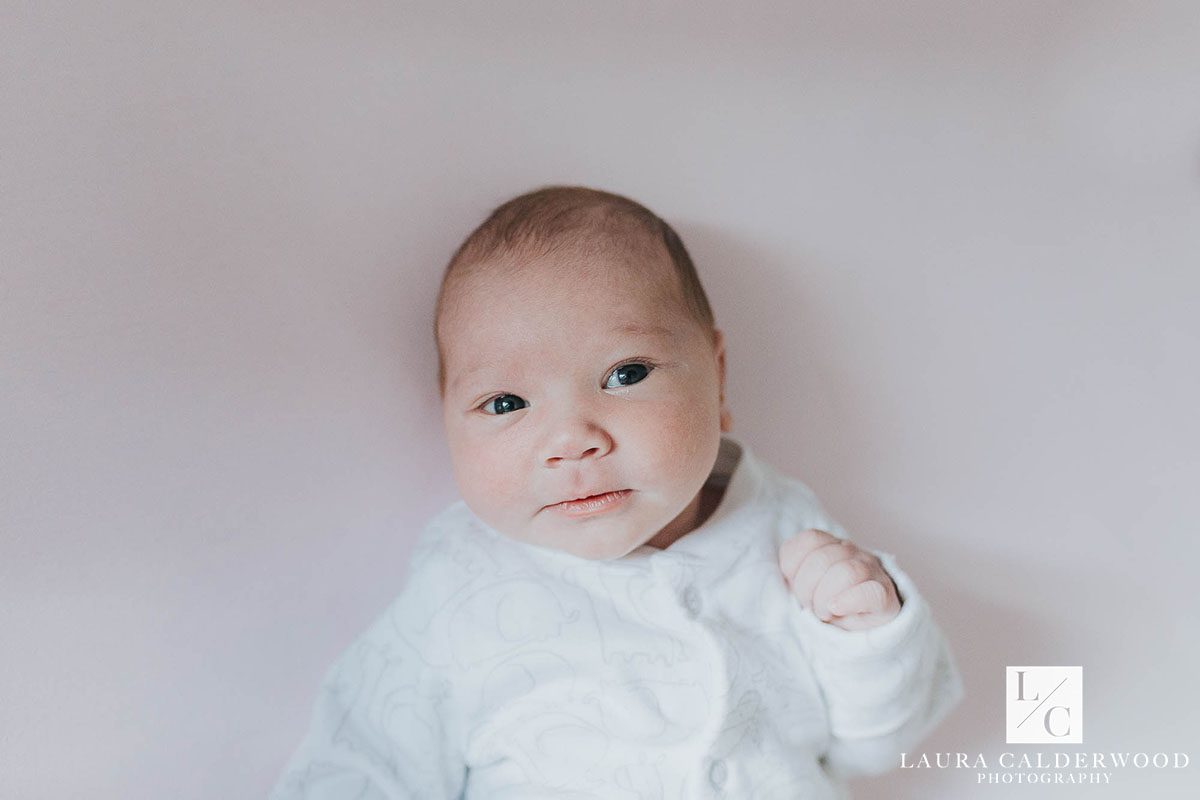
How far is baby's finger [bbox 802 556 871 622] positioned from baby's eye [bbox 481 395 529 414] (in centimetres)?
30

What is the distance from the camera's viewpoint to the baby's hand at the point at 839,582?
934 millimetres

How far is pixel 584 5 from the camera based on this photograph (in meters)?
1.16

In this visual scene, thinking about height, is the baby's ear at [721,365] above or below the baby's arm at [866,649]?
above

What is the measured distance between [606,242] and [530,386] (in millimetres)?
148

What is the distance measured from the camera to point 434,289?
1097 millimetres

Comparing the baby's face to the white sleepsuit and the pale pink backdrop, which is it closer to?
the white sleepsuit

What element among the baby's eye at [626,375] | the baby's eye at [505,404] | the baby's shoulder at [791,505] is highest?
the baby's eye at [626,375]

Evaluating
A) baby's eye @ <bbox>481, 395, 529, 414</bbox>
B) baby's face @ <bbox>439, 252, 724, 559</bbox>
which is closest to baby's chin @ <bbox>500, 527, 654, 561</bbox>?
baby's face @ <bbox>439, 252, 724, 559</bbox>

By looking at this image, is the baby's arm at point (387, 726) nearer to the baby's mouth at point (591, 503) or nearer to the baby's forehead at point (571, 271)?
the baby's mouth at point (591, 503)

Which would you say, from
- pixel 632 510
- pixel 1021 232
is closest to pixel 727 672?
pixel 632 510

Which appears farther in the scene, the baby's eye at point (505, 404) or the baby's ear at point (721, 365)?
the baby's ear at point (721, 365)

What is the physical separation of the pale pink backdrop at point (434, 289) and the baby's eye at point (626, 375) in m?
0.24

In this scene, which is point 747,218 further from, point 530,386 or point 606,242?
point 530,386

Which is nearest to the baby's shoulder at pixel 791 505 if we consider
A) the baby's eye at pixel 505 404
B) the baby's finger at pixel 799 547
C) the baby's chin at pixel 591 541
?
the baby's finger at pixel 799 547
